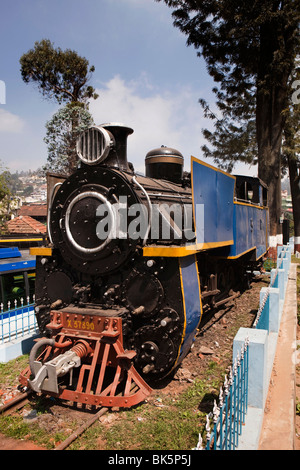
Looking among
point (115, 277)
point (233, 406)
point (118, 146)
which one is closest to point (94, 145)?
point (118, 146)

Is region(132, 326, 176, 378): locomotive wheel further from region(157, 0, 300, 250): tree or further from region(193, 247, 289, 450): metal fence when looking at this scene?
region(157, 0, 300, 250): tree

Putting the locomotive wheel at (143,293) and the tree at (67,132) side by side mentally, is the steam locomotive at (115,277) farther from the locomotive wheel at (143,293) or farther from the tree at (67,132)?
the tree at (67,132)

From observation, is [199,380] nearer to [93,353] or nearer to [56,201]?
[93,353]

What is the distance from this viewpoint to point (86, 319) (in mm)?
4266

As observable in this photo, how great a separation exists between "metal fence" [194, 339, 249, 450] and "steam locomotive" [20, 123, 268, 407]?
3.35 feet

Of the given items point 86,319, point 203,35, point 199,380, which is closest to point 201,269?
→ point 199,380

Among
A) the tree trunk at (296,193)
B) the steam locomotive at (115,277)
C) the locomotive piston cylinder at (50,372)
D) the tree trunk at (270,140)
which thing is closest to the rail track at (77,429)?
the steam locomotive at (115,277)

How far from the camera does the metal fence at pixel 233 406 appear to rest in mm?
2499

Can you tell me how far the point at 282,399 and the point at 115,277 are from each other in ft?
8.17

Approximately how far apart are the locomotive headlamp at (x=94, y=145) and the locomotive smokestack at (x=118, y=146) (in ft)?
0.51

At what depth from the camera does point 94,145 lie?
4.71m

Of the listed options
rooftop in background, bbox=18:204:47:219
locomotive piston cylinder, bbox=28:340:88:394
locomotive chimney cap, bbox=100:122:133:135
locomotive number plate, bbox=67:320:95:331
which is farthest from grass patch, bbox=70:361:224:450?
rooftop in background, bbox=18:204:47:219

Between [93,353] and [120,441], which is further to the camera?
[93,353]
